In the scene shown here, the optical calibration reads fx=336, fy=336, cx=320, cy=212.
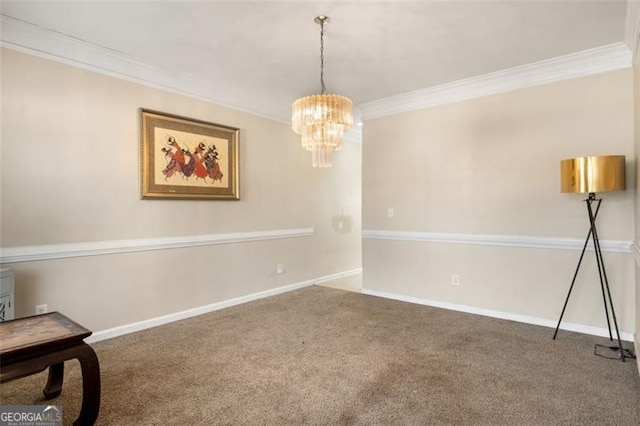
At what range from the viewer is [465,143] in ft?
12.4

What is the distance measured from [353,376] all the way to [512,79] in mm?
3250

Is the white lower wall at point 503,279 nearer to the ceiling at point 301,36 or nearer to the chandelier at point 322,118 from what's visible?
the ceiling at point 301,36

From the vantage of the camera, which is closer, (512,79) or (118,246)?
(118,246)

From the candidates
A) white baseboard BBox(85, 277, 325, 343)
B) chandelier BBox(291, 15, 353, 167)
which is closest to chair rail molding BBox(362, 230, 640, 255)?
white baseboard BBox(85, 277, 325, 343)

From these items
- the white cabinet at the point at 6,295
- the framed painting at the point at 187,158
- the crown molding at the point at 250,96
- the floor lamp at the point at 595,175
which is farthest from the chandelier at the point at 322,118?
the white cabinet at the point at 6,295

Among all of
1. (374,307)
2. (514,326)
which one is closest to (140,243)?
(374,307)

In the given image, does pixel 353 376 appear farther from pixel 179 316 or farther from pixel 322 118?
pixel 179 316

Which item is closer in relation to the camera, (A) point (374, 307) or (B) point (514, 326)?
(B) point (514, 326)

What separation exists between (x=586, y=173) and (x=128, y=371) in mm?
3697

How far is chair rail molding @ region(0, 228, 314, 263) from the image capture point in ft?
8.39

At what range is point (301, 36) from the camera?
2721mm

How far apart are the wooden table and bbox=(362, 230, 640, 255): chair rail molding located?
133 inches

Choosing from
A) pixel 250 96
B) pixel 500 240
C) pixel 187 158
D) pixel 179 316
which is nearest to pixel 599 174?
pixel 500 240

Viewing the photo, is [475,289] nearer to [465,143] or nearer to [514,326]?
[514,326]
